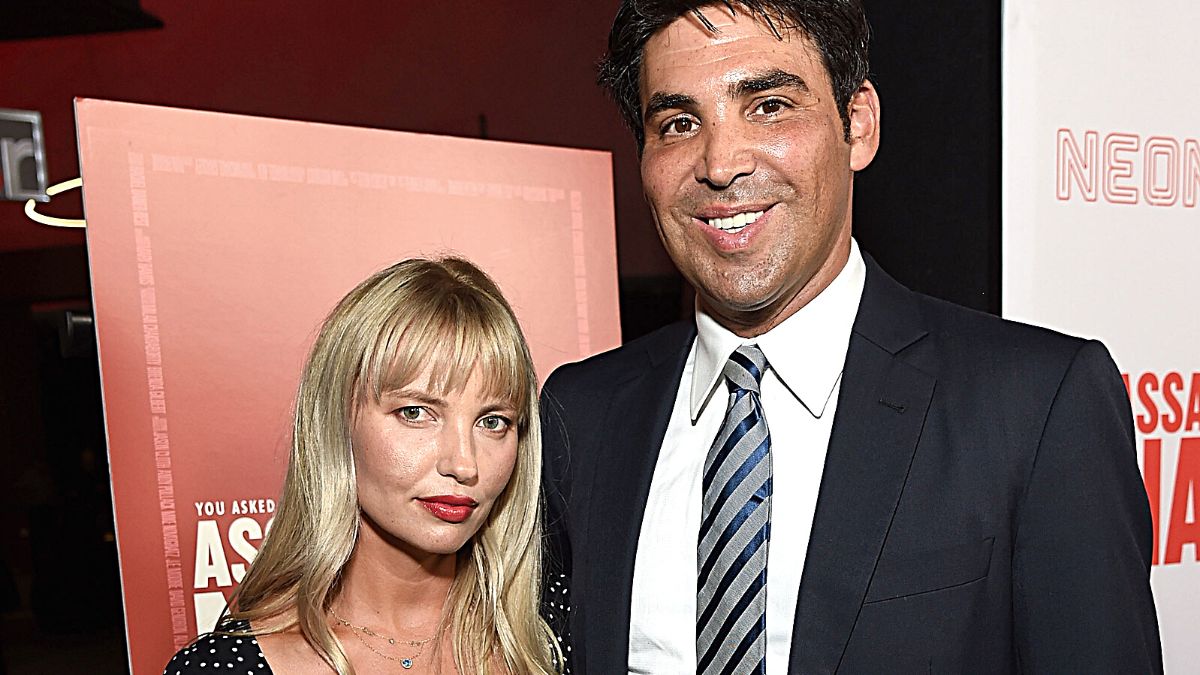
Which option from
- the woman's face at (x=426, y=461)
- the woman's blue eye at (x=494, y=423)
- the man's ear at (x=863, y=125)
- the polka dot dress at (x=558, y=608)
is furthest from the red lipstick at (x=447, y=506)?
the man's ear at (x=863, y=125)

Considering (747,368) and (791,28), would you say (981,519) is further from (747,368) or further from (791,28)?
(791,28)

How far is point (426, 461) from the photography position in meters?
1.63

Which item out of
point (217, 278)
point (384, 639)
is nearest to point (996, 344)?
point (384, 639)

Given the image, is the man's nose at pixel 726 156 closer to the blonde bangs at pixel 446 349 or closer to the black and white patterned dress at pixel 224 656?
the blonde bangs at pixel 446 349

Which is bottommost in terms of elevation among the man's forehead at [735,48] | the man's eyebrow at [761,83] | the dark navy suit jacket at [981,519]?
the dark navy suit jacket at [981,519]

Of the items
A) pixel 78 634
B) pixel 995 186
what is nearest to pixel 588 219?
pixel 995 186

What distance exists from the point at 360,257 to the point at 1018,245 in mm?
1374

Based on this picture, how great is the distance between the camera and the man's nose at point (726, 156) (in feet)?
5.46

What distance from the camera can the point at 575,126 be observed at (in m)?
2.96

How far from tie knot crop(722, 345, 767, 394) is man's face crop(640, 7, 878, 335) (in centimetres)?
6

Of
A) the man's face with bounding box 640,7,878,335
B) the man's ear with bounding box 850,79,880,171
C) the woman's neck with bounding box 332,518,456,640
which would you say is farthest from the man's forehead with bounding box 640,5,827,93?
the woman's neck with bounding box 332,518,456,640

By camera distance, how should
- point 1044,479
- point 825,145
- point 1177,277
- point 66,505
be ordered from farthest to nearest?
point 1177,277, point 66,505, point 825,145, point 1044,479

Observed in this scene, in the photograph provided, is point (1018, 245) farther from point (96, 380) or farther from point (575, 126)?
point (96, 380)

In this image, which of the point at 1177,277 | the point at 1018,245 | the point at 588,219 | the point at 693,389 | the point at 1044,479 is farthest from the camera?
the point at 588,219
